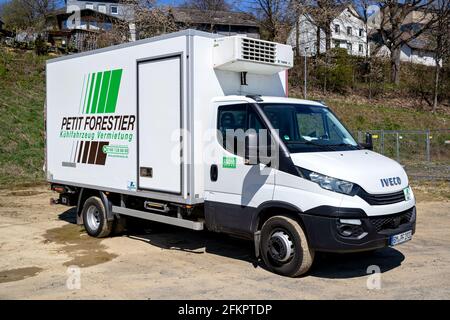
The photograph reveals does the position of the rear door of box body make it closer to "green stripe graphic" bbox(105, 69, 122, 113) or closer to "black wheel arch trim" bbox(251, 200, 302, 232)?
"green stripe graphic" bbox(105, 69, 122, 113)

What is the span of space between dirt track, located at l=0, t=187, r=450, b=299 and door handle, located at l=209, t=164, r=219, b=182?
1.31 m

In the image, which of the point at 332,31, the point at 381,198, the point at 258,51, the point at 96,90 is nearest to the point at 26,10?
the point at 332,31

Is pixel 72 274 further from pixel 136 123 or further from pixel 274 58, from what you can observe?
pixel 274 58

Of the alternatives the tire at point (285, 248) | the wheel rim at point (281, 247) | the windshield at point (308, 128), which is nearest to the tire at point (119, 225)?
the tire at point (285, 248)

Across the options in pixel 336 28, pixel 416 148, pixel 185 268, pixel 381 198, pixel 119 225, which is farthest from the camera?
pixel 336 28

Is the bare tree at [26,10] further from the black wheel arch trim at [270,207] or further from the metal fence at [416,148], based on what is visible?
the black wheel arch trim at [270,207]

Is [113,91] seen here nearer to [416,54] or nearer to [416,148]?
[416,148]

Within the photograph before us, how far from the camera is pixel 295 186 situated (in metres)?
6.68

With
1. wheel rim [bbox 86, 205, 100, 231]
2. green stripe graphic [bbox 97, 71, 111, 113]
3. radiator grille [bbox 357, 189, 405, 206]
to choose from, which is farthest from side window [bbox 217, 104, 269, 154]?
wheel rim [bbox 86, 205, 100, 231]

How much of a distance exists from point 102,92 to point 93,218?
2.45m

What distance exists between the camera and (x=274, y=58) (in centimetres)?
822
